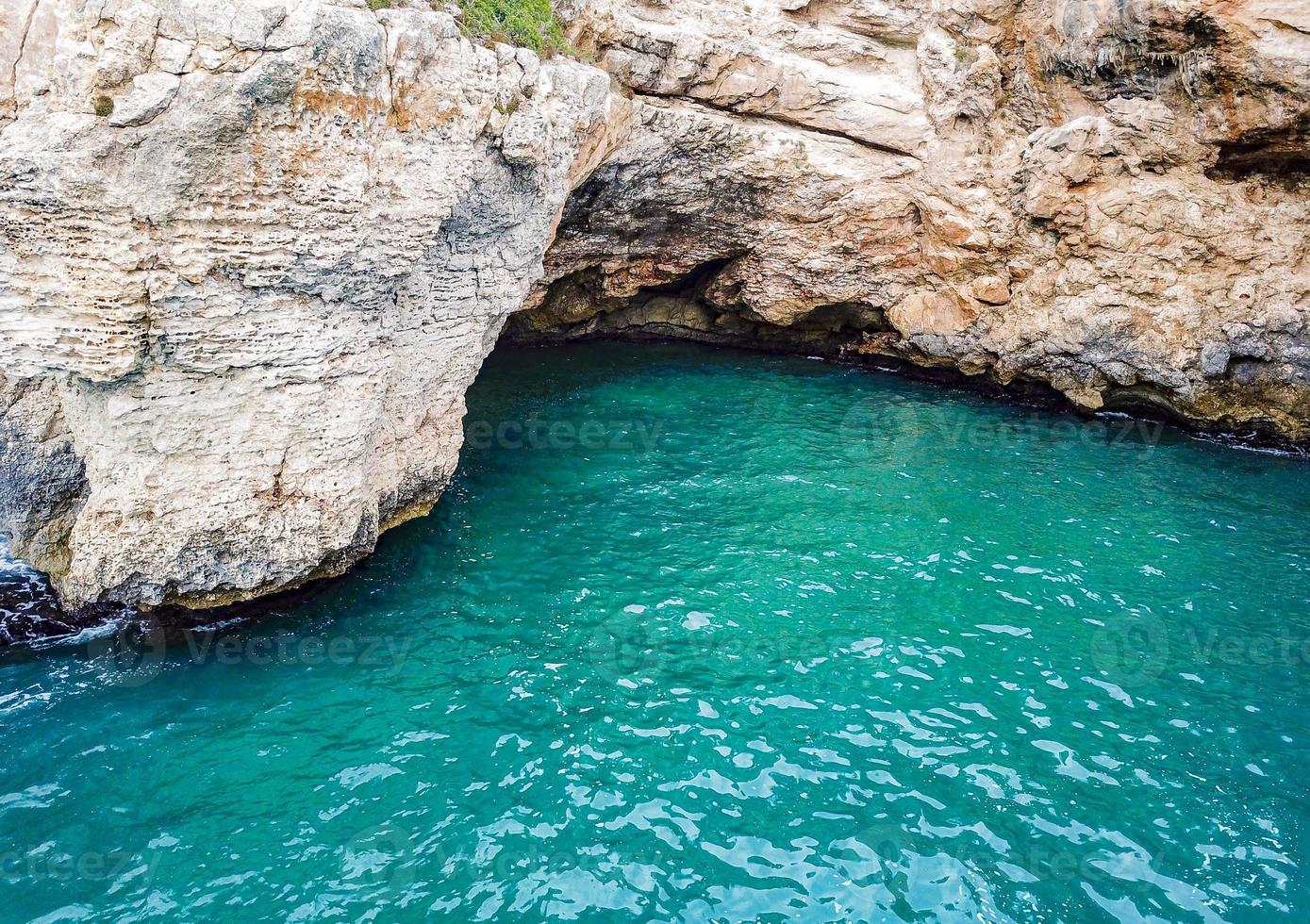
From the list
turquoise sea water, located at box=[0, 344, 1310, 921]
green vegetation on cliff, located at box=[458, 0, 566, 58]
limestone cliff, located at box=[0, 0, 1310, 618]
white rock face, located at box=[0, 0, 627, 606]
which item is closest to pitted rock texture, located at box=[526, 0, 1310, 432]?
limestone cliff, located at box=[0, 0, 1310, 618]

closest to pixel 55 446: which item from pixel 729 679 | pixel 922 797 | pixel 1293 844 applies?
pixel 729 679

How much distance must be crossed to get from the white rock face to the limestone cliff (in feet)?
0.11

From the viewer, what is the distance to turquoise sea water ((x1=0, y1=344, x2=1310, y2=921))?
7395 mm

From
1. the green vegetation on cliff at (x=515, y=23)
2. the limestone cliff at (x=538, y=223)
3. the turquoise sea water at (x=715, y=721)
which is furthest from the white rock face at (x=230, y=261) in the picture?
the turquoise sea water at (x=715, y=721)

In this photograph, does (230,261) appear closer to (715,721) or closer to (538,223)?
(538,223)

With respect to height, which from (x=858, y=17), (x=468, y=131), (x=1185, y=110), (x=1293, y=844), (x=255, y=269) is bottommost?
(x=1293, y=844)

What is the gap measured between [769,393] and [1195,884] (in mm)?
13205

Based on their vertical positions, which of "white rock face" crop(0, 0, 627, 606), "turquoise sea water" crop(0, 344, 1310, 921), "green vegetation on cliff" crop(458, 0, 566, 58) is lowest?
"turquoise sea water" crop(0, 344, 1310, 921)

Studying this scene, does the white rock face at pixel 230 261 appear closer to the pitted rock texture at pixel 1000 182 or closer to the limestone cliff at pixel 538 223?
→ the limestone cliff at pixel 538 223

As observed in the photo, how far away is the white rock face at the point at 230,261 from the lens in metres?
8.14

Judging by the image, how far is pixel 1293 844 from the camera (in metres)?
7.90

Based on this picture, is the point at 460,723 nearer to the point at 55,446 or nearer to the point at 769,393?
the point at 55,446

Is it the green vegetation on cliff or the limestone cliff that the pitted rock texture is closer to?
the limestone cliff

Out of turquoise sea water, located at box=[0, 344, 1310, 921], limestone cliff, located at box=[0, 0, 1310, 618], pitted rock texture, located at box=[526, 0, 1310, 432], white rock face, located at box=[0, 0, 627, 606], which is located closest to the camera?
turquoise sea water, located at box=[0, 344, 1310, 921]
